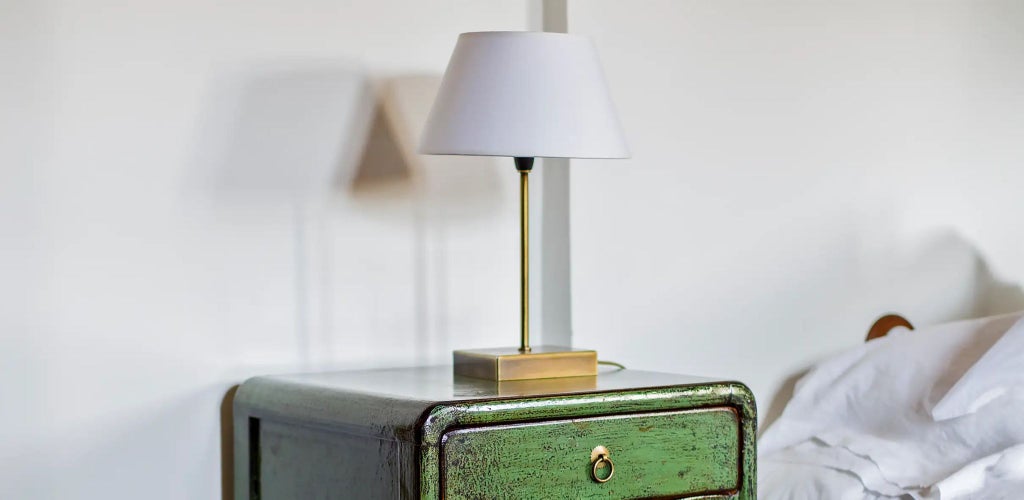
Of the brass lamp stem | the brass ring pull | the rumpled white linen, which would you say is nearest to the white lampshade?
the brass lamp stem

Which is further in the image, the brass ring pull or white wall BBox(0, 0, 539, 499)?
white wall BBox(0, 0, 539, 499)

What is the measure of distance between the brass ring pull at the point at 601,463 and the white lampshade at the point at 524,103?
0.38 m

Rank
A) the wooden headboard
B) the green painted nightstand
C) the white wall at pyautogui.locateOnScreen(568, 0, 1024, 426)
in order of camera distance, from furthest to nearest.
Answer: the wooden headboard, the white wall at pyautogui.locateOnScreen(568, 0, 1024, 426), the green painted nightstand

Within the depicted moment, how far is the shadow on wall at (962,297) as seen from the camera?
2451 mm

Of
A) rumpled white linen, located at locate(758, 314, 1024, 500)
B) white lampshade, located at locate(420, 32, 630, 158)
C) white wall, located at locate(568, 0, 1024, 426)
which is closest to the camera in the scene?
white lampshade, located at locate(420, 32, 630, 158)

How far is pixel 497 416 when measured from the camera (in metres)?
1.44

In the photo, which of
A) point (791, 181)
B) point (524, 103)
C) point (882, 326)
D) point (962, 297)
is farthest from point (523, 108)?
point (962, 297)

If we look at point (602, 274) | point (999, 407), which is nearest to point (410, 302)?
point (602, 274)

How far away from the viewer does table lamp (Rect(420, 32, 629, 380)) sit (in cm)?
159

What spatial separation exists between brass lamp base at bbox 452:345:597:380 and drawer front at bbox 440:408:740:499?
16 cm

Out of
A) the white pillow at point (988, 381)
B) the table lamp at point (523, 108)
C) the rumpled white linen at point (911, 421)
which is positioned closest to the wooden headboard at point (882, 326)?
the rumpled white linen at point (911, 421)

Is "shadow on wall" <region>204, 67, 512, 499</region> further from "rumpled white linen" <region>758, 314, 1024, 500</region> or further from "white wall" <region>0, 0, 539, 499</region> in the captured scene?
"rumpled white linen" <region>758, 314, 1024, 500</region>

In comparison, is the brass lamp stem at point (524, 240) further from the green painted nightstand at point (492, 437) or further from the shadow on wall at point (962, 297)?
the shadow on wall at point (962, 297)

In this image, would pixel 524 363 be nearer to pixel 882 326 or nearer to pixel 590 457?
pixel 590 457
